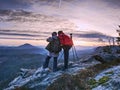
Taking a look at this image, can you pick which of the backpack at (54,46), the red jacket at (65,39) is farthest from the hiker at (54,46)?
the red jacket at (65,39)

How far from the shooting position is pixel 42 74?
87.3 ft

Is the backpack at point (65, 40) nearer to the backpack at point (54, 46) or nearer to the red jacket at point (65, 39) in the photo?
the red jacket at point (65, 39)

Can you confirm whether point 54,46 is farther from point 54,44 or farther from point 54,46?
→ point 54,44

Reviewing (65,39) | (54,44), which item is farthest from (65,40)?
(54,44)

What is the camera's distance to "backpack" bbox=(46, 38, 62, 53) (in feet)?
87.9

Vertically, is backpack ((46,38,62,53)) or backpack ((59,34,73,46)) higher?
backpack ((59,34,73,46))

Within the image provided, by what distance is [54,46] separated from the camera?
2708cm

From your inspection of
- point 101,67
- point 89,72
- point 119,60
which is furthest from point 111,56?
point 89,72

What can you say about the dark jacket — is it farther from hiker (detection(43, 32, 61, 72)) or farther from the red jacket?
the red jacket

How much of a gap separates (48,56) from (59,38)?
2540 mm

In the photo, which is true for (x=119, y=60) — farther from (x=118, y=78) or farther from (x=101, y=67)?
(x=118, y=78)

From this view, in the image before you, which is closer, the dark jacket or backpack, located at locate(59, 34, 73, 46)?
backpack, located at locate(59, 34, 73, 46)

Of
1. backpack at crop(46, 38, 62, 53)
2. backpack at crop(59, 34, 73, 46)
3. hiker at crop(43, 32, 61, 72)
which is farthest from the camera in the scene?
backpack at crop(46, 38, 62, 53)

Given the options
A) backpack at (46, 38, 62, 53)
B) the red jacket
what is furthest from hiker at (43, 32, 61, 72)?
the red jacket
